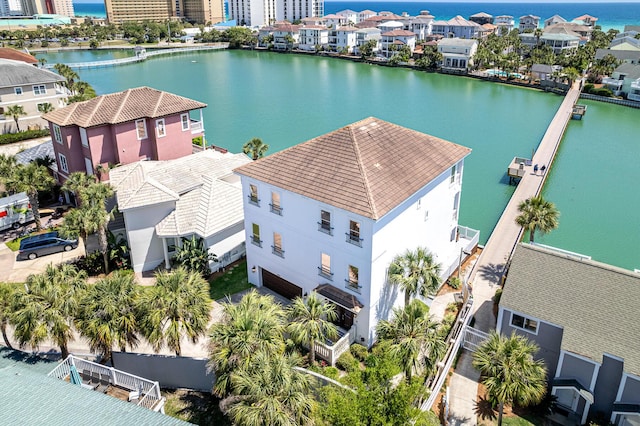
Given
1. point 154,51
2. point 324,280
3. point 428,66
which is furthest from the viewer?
point 154,51

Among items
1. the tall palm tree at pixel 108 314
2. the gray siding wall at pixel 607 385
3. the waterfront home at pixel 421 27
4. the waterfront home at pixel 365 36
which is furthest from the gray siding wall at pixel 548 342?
the waterfront home at pixel 421 27

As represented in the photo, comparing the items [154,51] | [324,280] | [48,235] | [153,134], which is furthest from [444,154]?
[154,51]

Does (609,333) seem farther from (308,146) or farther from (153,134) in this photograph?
(153,134)

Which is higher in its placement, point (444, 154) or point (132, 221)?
point (444, 154)

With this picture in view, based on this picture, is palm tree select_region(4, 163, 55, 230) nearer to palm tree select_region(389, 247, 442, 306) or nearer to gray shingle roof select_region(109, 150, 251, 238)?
gray shingle roof select_region(109, 150, 251, 238)

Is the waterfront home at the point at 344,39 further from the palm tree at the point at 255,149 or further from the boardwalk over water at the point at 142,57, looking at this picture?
the palm tree at the point at 255,149

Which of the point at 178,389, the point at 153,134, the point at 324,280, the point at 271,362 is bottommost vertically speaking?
the point at 178,389

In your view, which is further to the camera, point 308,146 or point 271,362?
point 308,146
